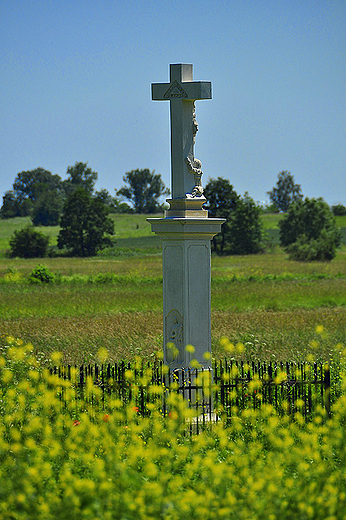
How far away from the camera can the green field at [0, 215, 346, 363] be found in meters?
A: 13.2

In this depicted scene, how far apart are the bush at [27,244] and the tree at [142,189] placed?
61.5m

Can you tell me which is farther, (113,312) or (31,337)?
(113,312)

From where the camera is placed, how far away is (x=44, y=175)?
5123 inches

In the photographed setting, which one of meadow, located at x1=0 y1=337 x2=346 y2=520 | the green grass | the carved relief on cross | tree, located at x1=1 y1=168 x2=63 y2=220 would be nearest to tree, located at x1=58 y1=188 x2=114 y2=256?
the green grass

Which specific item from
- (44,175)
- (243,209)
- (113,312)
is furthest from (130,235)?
(113,312)

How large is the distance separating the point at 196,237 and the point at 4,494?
4.54 m

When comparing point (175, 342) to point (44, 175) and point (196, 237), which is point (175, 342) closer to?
point (196, 237)

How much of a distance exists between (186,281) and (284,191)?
14114 centimetres

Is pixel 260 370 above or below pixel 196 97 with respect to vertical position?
below

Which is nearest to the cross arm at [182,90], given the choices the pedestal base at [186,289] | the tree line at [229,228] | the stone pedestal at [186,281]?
the stone pedestal at [186,281]

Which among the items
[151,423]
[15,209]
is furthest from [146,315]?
[15,209]

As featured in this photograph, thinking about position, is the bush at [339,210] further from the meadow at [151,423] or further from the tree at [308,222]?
the meadow at [151,423]

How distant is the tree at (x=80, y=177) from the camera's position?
12375 cm

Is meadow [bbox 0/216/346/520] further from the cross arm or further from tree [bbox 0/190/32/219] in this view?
tree [bbox 0/190/32/219]
